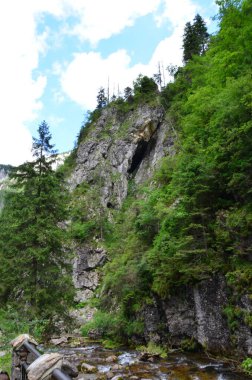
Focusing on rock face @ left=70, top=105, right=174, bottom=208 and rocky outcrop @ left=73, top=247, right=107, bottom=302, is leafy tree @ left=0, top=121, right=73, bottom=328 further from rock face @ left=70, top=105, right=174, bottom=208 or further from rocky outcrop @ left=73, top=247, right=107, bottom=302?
rock face @ left=70, top=105, right=174, bottom=208

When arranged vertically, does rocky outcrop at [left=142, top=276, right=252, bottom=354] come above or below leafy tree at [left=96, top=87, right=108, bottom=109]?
below

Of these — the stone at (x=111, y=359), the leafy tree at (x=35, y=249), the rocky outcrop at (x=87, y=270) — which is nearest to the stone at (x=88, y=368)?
the stone at (x=111, y=359)

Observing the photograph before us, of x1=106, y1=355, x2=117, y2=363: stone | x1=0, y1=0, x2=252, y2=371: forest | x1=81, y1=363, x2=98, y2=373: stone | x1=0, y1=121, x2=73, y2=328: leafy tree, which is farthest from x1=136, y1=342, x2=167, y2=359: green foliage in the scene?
x1=0, y1=121, x2=73, y2=328: leafy tree

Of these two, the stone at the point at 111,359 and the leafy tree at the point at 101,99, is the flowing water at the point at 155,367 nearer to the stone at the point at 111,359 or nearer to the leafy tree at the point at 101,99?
the stone at the point at 111,359

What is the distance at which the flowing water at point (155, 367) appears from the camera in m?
12.2

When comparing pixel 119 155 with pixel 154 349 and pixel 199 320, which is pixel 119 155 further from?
pixel 199 320

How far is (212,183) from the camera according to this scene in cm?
1716

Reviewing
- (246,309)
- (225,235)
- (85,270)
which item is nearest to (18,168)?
(225,235)

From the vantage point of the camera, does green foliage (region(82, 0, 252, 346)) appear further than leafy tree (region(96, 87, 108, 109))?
No

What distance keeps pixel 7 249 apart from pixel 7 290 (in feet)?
6.76

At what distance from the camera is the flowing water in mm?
12250

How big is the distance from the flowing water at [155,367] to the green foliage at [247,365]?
286 millimetres

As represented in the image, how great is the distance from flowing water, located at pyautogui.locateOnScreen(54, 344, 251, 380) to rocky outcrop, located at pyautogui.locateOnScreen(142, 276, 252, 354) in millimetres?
961

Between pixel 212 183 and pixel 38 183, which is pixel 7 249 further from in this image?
pixel 212 183
